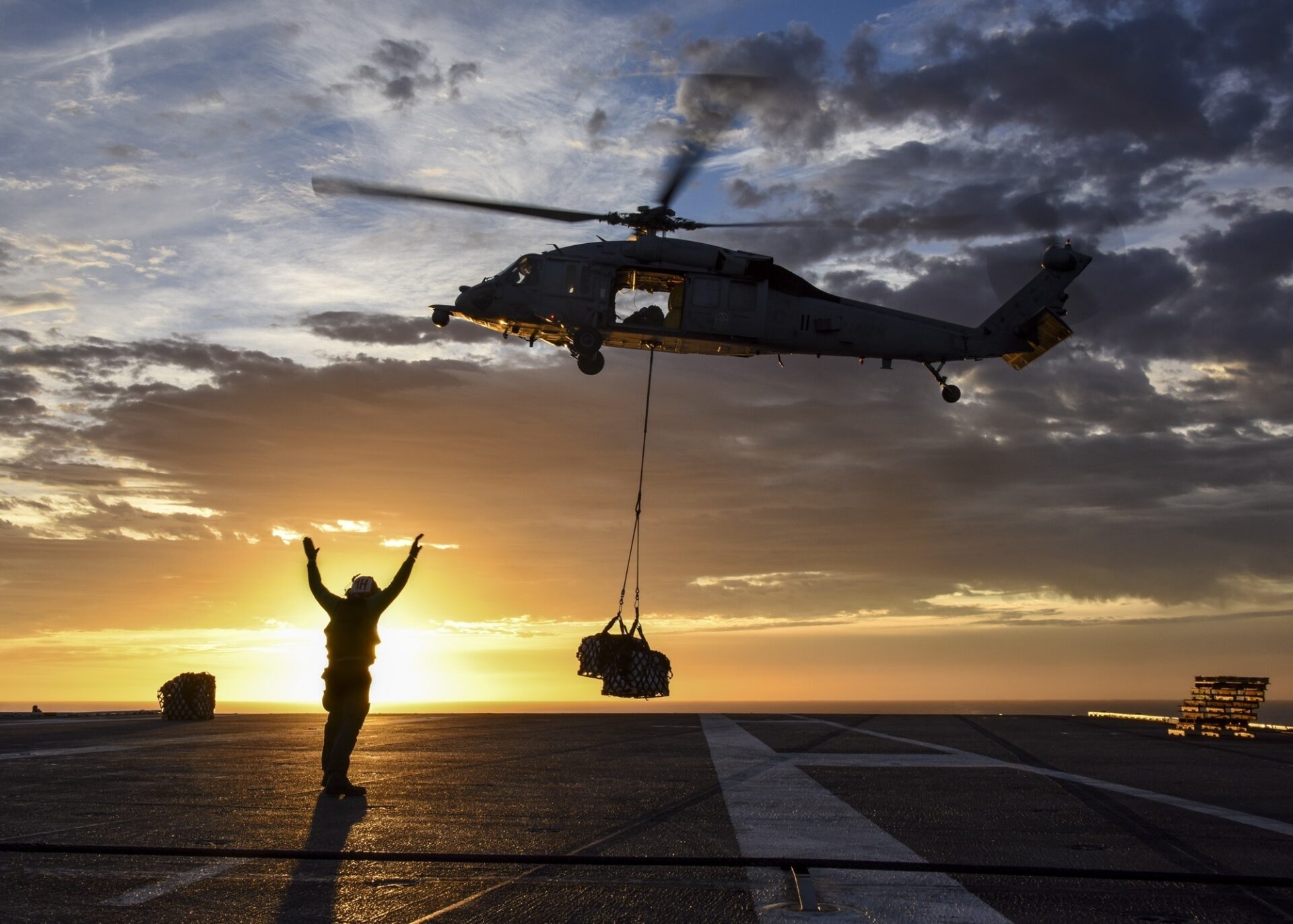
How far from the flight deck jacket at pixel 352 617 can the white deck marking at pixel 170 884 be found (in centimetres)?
452

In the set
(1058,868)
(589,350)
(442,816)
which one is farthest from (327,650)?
→ (589,350)

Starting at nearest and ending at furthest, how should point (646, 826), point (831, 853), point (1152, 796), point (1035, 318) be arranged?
point (831, 853) → point (646, 826) → point (1152, 796) → point (1035, 318)

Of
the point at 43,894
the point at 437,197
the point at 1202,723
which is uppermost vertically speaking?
the point at 437,197

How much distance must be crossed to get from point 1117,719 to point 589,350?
18739 mm

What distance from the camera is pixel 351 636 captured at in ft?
38.5

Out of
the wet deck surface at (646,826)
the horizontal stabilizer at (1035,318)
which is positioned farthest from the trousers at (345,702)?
the horizontal stabilizer at (1035,318)

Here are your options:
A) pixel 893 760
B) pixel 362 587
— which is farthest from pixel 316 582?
pixel 893 760

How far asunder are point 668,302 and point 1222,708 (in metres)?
16.5

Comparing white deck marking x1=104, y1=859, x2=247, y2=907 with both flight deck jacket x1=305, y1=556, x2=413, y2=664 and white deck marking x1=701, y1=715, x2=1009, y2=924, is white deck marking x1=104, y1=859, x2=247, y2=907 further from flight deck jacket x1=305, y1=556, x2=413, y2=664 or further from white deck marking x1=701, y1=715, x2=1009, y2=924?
flight deck jacket x1=305, y1=556, x2=413, y2=664

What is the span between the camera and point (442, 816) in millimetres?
9320

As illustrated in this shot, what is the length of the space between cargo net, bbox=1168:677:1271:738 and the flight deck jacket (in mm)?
20469

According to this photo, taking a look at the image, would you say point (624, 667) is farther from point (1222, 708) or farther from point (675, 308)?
point (1222, 708)

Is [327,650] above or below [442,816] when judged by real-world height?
above

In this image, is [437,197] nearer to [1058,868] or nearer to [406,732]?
[406,732]
